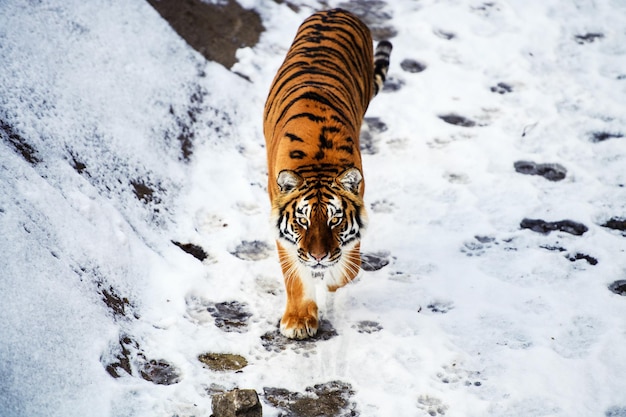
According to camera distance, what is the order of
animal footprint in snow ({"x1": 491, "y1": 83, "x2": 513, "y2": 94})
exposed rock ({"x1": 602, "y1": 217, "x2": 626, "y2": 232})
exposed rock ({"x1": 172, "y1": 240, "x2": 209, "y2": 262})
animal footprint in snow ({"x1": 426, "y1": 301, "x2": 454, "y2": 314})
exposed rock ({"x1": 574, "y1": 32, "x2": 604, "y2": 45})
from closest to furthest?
animal footprint in snow ({"x1": 426, "y1": 301, "x2": 454, "y2": 314}), exposed rock ({"x1": 172, "y1": 240, "x2": 209, "y2": 262}), exposed rock ({"x1": 602, "y1": 217, "x2": 626, "y2": 232}), animal footprint in snow ({"x1": 491, "y1": 83, "x2": 513, "y2": 94}), exposed rock ({"x1": 574, "y1": 32, "x2": 604, "y2": 45})

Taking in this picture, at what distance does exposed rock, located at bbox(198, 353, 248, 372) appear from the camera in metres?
2.79

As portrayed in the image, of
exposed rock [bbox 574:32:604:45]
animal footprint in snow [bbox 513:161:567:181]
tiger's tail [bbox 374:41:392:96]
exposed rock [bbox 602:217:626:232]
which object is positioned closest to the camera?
exposed rock [bbox 602:217:626:232]

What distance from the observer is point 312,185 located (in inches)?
112

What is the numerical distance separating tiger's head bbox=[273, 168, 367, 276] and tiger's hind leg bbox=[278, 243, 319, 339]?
13 centimetres

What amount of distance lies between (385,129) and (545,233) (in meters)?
1.42

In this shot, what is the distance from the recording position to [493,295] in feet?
10.6

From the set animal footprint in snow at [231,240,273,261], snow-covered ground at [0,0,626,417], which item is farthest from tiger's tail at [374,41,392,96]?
animal footprint in snow at [231,240,273,261]

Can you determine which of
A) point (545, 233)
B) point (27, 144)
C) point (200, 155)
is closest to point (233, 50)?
point (200, 155)

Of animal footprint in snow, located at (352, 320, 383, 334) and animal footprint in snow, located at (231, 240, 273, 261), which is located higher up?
animal footprint in snow, located at (231, 240, 273, 261)

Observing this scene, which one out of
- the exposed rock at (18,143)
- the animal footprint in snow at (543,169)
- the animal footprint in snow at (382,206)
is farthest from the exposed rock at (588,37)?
the exposed rock at (18,143)

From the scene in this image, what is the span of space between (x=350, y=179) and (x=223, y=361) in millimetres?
933

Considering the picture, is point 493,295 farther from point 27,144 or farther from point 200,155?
point 27,144

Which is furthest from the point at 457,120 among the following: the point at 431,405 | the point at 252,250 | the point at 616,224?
the point at 431,405

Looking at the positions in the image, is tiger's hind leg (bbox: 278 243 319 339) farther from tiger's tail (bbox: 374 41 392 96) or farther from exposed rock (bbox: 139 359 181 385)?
tiger's tail (bbox: 374 41 392 96)
